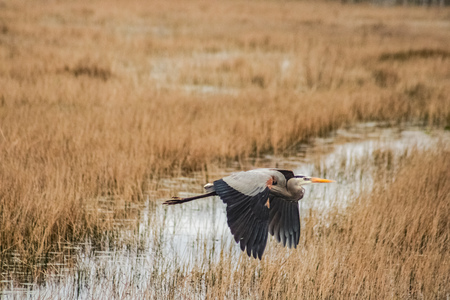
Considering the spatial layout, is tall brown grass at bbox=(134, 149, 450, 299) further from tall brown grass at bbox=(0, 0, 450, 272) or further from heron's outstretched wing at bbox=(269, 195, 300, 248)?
tall brown grass at bbox=(0, 0, 450, 272)

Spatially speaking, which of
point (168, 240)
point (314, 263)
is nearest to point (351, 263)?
point (314, 263)

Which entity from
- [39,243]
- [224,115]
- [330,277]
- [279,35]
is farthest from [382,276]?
[279,35]

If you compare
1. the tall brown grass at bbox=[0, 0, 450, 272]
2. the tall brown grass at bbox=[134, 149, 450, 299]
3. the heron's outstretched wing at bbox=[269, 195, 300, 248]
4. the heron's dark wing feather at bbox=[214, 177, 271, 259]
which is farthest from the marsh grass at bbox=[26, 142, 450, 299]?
the tall brown grass at bbox=[0, 0, 450, 272]

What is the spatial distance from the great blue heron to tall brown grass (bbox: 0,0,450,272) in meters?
1.22

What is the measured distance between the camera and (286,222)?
350cm

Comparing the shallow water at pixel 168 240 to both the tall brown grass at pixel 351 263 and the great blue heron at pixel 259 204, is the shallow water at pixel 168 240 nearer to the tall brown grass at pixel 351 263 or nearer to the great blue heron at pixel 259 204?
the tall brown grass at pixel 351 263

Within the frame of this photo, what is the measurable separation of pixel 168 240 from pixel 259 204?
1.13 metres

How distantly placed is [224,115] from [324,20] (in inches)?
655

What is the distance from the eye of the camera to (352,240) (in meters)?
3.97

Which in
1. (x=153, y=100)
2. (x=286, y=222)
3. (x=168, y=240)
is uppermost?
(x=153, y=100)

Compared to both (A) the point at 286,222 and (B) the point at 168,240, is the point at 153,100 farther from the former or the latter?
(A) the point at 286,222

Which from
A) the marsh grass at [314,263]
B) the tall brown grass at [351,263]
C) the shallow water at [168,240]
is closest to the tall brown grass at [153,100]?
the shallow water at [168,240]

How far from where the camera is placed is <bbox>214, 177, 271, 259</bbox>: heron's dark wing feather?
295 cm

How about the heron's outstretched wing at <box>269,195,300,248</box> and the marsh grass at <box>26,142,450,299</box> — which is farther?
the heron's outstretched wing at <box>269,195,300,248</box>
